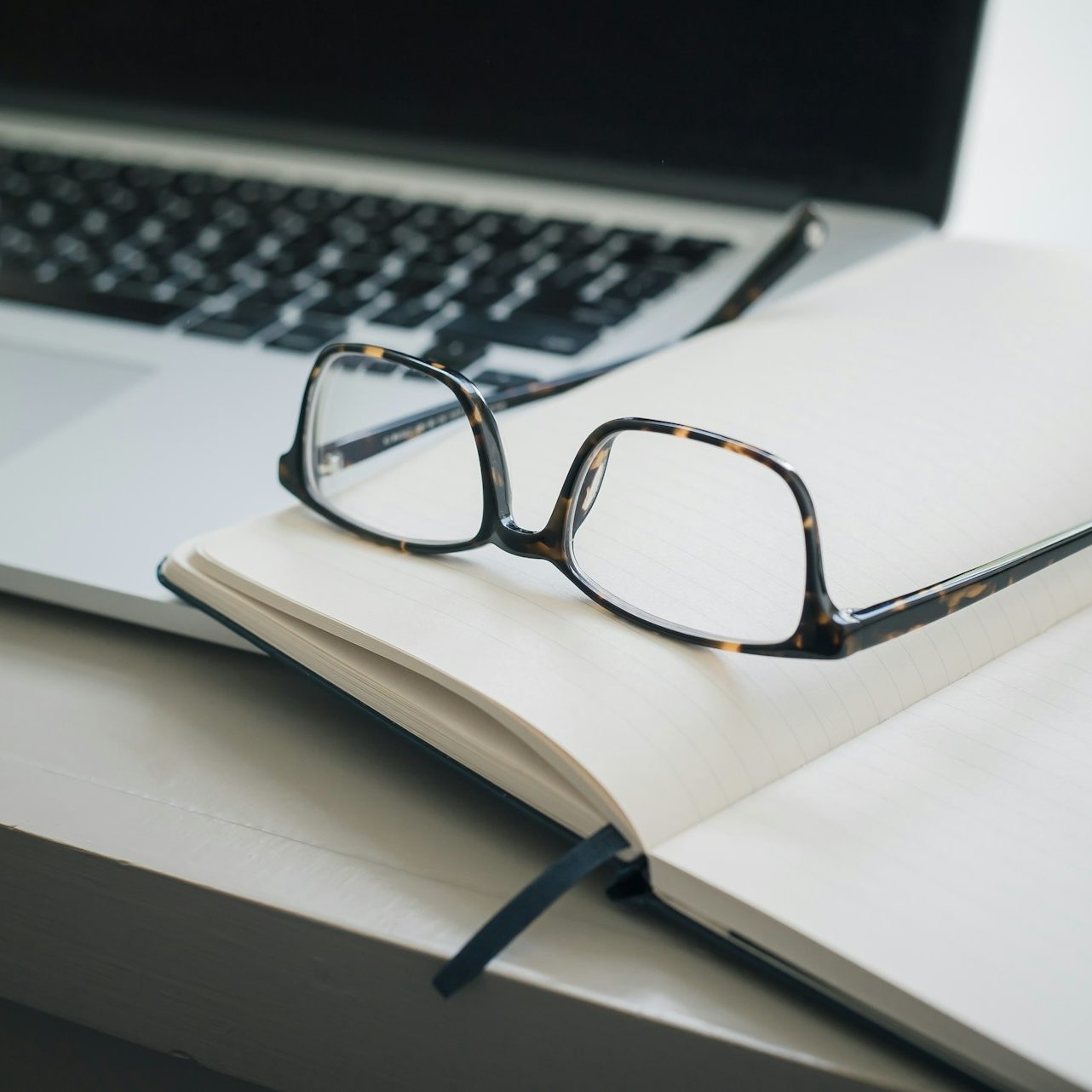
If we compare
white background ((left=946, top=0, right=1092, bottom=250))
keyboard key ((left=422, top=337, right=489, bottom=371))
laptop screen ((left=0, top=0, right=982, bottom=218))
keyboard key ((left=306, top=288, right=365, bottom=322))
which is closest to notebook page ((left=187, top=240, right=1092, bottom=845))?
keyboard key ((left=422, top=337, right=489, bottom=371))

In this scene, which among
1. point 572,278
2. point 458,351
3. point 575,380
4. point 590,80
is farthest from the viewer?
point 590,80

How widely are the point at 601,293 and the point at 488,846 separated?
0.51 metres

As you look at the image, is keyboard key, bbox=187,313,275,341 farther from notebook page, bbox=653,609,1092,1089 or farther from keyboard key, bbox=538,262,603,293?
notebook page, bbox=653,609,1092,1089

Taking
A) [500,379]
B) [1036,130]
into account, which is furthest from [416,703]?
[1036,130]

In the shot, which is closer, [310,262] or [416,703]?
[416,703]

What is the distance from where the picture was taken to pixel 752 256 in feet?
3.00

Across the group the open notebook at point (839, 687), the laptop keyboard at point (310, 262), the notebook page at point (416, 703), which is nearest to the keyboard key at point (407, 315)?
the laptop keyboard at point (310, 262)

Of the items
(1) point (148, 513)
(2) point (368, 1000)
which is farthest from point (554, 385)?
(2) point (368, 1000)

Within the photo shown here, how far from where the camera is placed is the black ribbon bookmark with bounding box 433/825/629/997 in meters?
0.37

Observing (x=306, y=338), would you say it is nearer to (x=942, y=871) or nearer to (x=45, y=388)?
(x=45, y=388)

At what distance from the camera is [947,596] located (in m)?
0.43

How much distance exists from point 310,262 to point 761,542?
54 centimetres

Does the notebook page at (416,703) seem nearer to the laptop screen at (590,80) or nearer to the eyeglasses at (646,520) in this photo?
the eyeglasses at (646,520)

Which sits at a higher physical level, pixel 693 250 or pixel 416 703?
pixel 693 250
